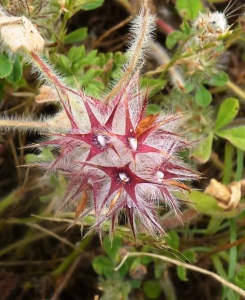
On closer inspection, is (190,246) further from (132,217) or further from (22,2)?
(22,2)

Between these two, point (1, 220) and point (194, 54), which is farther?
point (1, 220)

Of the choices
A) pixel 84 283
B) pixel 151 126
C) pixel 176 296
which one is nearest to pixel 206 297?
pixel 176 296

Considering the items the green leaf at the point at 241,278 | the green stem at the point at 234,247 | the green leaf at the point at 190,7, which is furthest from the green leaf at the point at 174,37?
the green leaf at the point at 241,278

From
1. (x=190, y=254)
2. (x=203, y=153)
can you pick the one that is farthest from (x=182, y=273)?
(x=203, y=153)

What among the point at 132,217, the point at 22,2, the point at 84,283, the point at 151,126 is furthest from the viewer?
the point at 84,283

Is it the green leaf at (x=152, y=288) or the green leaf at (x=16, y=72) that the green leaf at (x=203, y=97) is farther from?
the green leaf at (x=152, y=288)

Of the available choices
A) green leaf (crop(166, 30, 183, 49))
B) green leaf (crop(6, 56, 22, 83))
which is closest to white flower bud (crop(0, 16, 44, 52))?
green leaf (crop(6, 56, 22, 83))

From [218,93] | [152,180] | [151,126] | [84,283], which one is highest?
[151,126]
